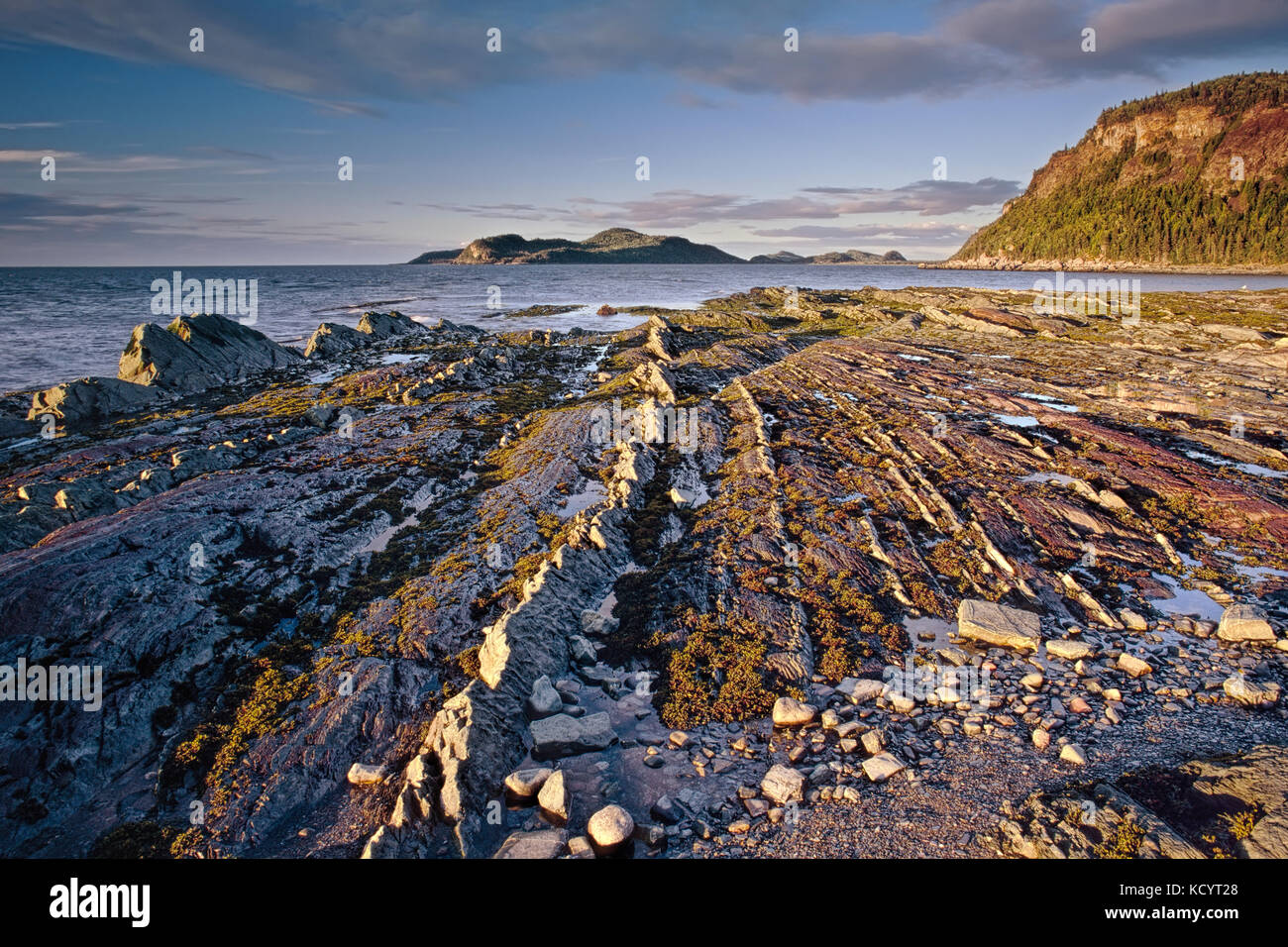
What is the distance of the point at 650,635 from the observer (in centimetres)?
1227

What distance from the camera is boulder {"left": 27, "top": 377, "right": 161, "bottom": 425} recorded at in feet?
92.0

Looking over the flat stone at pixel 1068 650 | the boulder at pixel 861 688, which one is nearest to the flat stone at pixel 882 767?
the boulder at pixel 861 688

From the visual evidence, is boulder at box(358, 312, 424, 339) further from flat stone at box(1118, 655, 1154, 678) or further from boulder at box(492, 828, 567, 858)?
flat stone at box(1118, 655, 1154, 678)

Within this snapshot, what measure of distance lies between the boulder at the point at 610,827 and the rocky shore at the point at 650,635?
0.04 m

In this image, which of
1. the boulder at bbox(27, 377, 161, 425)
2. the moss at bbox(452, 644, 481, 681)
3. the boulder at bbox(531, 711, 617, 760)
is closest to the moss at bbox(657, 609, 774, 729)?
the boulder at bbox(531, 711, 617, 760)

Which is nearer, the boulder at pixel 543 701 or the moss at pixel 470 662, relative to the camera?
the boulder at pixel 543 701

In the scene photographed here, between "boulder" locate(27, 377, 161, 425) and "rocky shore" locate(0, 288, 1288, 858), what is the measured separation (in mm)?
1515

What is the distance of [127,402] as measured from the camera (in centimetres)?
3061

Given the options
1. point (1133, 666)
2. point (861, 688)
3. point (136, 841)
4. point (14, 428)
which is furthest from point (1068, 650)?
point (14, 428)

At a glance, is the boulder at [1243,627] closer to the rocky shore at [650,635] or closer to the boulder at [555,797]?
the rocky shore at [650,635]

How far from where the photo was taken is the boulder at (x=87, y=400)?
28031mm
